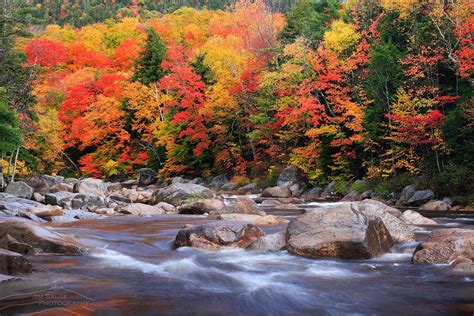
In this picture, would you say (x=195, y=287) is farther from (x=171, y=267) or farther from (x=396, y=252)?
(x=396, y=252)

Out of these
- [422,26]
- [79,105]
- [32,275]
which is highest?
[422,26]

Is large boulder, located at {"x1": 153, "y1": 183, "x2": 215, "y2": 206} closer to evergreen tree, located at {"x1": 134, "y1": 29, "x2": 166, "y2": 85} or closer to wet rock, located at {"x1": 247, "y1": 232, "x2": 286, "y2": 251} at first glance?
wet rock, located at {"x1": 247, "y1": 232, "x2": 286, "y2": 251}

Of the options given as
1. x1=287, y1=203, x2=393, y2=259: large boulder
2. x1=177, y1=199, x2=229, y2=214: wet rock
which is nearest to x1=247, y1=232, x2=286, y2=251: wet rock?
x1=287, y1=203, x2=393, y2=259: large boulder

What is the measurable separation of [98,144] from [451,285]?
38.0 m

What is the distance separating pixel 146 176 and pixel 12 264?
30.9 metres

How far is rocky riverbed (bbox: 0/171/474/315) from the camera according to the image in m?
5.42

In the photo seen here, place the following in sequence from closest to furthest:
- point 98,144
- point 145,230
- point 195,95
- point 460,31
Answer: point 145,230 → point 460,31 → point 195,95 → point 98,144

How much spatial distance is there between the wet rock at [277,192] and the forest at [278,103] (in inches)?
70.9

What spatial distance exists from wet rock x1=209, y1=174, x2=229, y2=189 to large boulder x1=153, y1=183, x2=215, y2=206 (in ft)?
41.0

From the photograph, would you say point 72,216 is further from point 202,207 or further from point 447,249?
point 447,249

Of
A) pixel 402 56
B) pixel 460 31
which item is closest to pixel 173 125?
pixel 402 56

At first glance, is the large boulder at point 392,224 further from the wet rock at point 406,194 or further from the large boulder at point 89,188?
the large boulder at point 89,188

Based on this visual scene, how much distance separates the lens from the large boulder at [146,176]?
36250 millimetres

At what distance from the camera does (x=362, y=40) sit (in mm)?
26406
